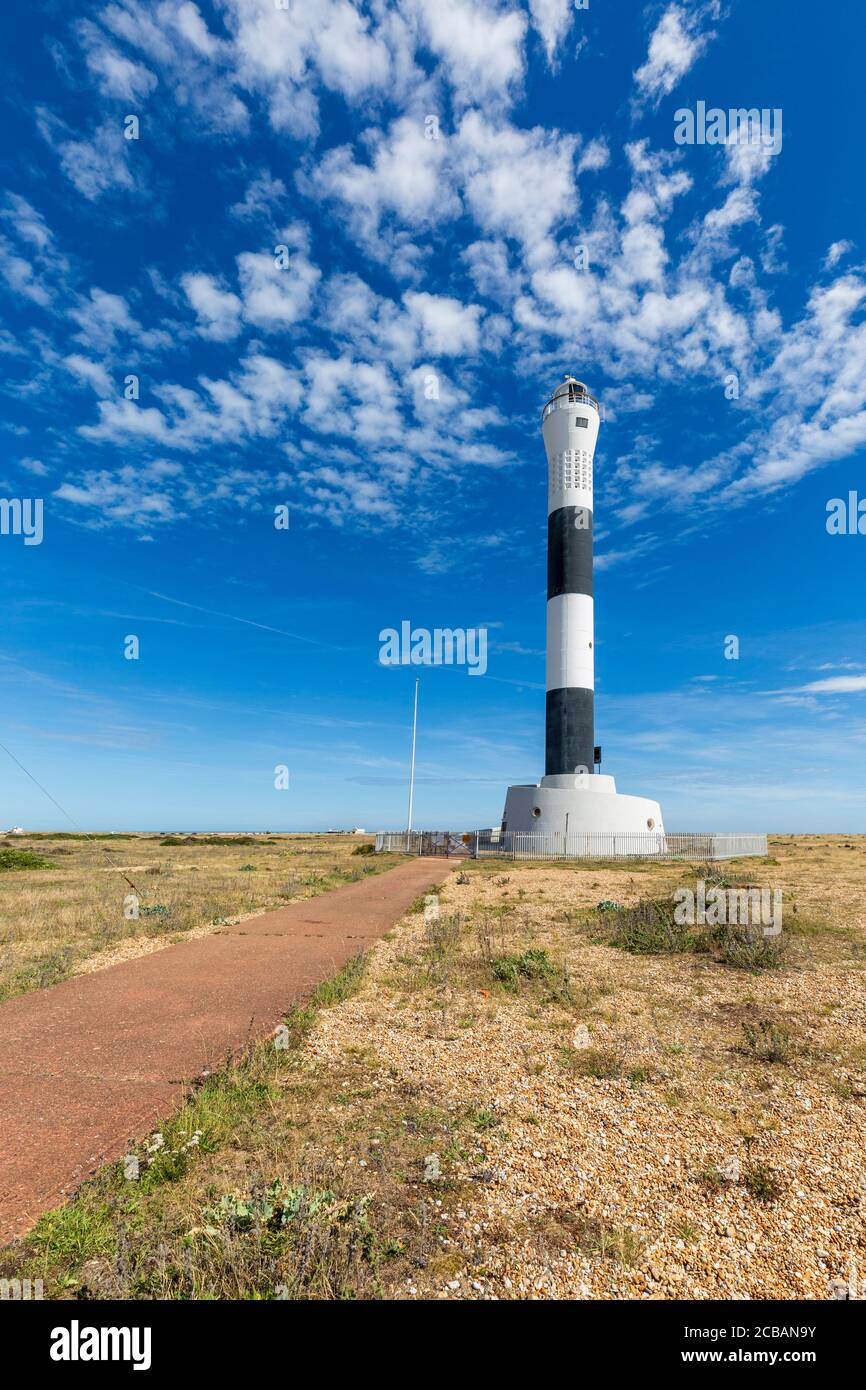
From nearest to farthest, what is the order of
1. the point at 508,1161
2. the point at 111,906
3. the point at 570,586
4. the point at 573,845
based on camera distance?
the point at 508,1161, the point at 111,906, the point at 573,845, the point at 570,586

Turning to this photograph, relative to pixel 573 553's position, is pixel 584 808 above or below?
below

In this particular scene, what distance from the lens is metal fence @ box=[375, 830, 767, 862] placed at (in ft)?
119

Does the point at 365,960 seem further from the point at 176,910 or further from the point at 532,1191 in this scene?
the point at 176,910

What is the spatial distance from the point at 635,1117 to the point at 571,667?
3298cm

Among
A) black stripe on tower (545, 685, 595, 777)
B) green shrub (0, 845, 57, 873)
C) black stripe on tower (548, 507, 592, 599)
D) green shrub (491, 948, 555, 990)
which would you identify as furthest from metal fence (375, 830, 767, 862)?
green shrub (491, 948, 555, 990)

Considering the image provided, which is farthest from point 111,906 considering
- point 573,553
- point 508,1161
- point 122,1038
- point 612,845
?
point 573,553

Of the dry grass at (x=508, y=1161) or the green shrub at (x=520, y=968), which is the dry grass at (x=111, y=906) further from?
the green shrub at (x=520, y=968)

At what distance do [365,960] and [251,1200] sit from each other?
6.94 m

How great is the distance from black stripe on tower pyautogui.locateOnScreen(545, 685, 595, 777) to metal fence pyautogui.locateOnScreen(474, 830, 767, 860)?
3.96 meters

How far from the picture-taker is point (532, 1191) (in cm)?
443

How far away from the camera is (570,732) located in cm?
3684

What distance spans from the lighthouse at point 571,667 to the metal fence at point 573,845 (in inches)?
22.7

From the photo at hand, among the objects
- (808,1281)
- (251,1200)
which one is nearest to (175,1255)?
(251,1200)

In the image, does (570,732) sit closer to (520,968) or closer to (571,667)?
(571,667)
